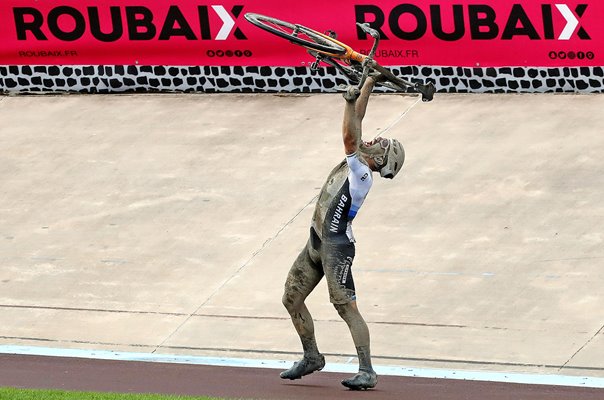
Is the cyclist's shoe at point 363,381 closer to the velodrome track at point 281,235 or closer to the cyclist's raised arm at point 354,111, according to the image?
the velodrome track at point 281,235

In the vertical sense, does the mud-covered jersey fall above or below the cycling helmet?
below

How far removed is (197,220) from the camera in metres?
14.6

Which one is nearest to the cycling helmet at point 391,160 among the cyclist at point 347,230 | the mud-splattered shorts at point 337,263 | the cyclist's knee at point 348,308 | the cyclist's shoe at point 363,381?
the cyclist at point 347,230

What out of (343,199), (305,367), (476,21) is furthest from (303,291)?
(476,21)

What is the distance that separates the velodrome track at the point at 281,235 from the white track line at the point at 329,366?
0.09m

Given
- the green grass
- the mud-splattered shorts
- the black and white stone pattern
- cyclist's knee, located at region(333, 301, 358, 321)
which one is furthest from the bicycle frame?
the black and white stone pattern

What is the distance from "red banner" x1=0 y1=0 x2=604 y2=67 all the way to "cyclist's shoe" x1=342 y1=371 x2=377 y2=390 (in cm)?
822

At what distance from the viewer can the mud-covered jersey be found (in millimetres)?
9727

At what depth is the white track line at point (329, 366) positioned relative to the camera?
33.5 feet

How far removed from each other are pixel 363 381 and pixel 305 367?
529 millimetres

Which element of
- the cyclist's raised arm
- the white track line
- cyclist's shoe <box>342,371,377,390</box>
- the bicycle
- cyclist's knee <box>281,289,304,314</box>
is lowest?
the white track line

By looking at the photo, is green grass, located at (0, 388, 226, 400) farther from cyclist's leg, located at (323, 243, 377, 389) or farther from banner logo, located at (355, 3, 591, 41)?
banner logo, located at (355, 3, 591, 41)

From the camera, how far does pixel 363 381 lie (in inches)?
387

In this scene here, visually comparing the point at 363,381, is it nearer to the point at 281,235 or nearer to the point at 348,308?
the point at 348,308
